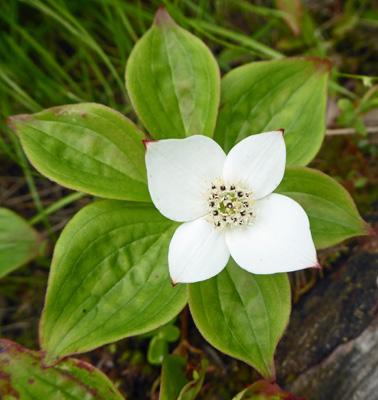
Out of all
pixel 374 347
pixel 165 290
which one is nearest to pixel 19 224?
pixel 165 290

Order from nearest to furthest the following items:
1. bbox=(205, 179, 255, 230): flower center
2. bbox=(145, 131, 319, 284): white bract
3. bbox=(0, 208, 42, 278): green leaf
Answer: bbox=(145, 131, 319, 284): white bract < bbox=(205, 179, 255, 230): flower center < bbox=(0, 208, 42, 278): green leaf

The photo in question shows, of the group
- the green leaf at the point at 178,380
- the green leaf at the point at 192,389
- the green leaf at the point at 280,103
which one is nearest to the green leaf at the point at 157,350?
the green leaf at the point at 178,380

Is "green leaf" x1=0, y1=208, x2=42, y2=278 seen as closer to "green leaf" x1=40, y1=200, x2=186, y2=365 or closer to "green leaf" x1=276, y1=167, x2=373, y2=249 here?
"green leaf" x1=40, y1=200, x2=186, y2=365

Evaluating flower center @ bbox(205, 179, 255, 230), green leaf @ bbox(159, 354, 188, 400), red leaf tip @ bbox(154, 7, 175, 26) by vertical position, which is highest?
red leaf tip @ bbox(154, 7, 175, 26)

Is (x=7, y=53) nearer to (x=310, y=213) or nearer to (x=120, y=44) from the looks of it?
(x=120, y=44)

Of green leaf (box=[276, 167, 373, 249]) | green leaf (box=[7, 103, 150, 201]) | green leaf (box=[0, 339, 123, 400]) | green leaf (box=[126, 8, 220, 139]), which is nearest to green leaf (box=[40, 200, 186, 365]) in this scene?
green leaf (box=[7, 103, 150, 201])

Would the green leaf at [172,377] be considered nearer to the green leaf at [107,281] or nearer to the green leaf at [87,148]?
the green leaf at [107,281]
